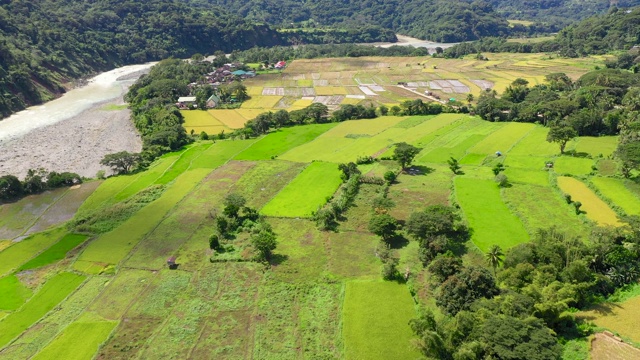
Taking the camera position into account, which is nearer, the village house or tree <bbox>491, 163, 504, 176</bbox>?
tree <bbox>491, 163, 504, 176</bbox>

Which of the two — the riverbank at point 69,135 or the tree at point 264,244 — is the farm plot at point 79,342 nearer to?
the tree at point 264,244

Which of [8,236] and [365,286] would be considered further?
[8,236]

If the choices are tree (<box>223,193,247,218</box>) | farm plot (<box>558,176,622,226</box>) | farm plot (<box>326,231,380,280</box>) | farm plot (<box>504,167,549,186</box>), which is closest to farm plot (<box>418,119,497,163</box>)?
farm plot (<box>504,167,549,186</box>)

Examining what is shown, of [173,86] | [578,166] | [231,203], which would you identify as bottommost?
[578,166]

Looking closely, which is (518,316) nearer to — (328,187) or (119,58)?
(328,187)

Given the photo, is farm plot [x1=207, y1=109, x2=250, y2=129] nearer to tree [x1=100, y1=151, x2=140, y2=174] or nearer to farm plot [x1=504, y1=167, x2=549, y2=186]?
tree [x1=100, y1=151, x2=140, y2=174]

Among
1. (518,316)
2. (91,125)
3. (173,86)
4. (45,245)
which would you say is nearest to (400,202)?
(518,316)
